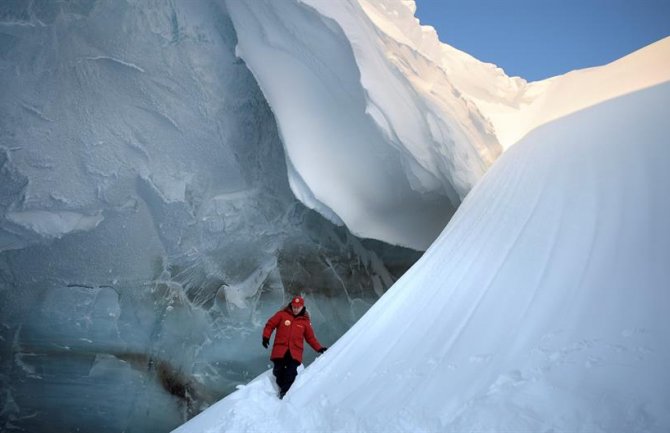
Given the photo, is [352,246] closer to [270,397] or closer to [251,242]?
[251,242]

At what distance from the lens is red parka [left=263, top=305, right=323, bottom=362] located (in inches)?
116

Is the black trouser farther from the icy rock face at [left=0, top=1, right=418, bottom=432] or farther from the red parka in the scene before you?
the icy rock face at [left=0, top=1, right=418, bottom=432]

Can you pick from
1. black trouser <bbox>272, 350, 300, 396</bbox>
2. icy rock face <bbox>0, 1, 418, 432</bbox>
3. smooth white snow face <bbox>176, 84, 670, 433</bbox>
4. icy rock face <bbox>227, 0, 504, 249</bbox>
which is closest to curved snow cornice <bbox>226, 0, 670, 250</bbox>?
icy rock face <bbox>227, 0, 504, 249</bbox>

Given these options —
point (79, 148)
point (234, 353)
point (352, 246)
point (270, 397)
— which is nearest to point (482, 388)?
point (270, 397)

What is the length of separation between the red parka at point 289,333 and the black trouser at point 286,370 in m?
0.03

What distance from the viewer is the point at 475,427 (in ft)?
4.77

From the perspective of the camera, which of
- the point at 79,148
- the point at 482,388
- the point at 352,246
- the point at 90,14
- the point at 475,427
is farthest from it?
the point at 352,246

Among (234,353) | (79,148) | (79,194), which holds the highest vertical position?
(79,148)

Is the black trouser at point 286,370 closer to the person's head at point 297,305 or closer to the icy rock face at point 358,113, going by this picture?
the person's head at point 297,305

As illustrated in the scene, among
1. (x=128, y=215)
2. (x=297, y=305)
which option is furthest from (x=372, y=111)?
(x=128, y=215)

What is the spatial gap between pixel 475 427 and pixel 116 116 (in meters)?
3.93

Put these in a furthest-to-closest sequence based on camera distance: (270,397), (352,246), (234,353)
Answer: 1. (352,246)
2. (234,353)
3. (270,397)

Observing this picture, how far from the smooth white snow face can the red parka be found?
0.76 feet

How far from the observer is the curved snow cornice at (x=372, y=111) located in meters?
3.75
